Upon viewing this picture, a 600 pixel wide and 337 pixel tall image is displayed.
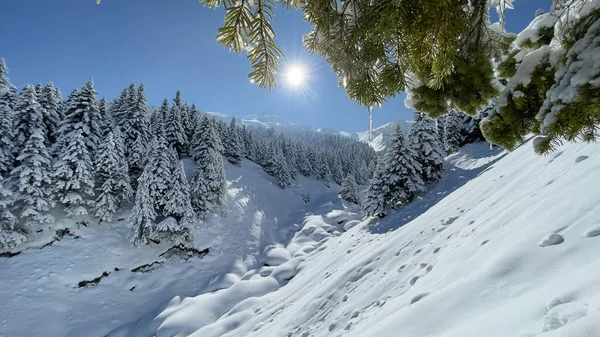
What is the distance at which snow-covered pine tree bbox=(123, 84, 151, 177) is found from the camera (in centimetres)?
2863

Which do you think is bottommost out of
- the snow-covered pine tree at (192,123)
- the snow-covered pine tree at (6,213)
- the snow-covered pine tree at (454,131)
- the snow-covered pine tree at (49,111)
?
the snow-covered pine tree at (454,131)

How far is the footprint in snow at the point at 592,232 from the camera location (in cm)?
282

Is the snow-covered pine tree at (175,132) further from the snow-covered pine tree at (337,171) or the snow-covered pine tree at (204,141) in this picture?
the snow-covered pine tree at (337,171)

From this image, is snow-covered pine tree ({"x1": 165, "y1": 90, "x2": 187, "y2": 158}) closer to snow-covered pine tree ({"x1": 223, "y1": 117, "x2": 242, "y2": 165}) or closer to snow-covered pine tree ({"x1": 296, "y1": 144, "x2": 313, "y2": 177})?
snow-covered pine tree ({"x1": 223, "y1": 117, "x2": 242, "y2": 165})

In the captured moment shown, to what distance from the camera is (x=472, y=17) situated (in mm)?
2400

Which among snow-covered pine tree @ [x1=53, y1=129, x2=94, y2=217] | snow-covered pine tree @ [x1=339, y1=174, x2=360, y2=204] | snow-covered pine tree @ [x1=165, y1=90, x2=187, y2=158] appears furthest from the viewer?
snow-covered pine tree @ [x1=339, y1=174, x2=360, y2=204]

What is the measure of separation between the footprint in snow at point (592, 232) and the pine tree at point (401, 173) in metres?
16.2

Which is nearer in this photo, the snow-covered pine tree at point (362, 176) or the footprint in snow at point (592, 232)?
the footprint in snow at point (592, 232)

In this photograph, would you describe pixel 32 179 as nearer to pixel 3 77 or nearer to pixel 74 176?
pixel 74 176

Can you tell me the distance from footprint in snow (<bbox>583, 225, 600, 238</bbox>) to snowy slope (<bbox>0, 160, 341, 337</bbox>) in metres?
20.6

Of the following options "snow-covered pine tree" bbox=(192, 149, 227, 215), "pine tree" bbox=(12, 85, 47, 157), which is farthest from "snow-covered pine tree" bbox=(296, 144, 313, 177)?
"pine tree" bbox=(12, 85, 47, 157)

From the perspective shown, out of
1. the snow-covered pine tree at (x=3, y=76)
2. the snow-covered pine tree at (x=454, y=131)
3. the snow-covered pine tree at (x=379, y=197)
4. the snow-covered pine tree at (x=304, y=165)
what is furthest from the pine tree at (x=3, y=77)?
the snow-covered pine tree at (x=304, y=165)

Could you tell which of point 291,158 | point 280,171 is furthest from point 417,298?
point 291,158

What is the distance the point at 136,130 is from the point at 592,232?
36872mm
